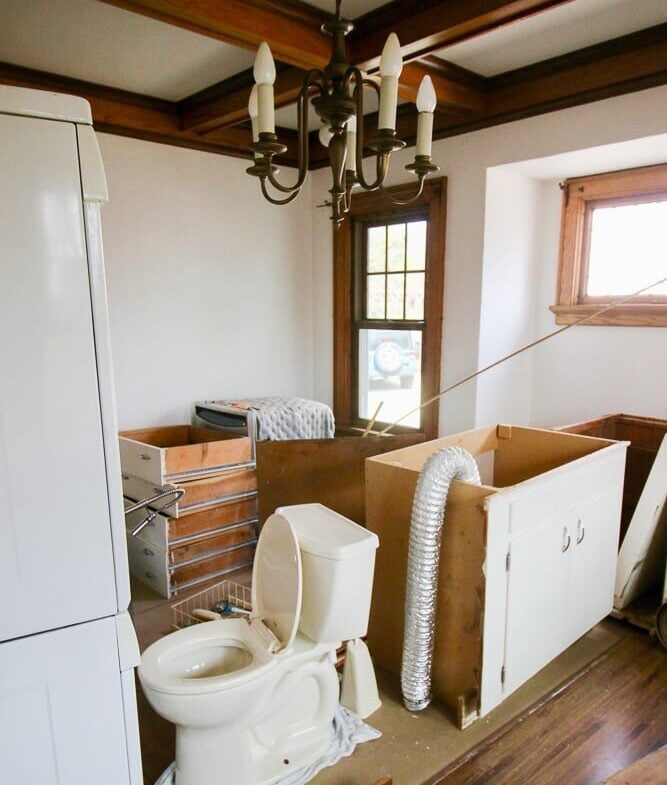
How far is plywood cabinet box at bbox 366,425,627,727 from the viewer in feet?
6.36

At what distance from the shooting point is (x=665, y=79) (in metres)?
2.43

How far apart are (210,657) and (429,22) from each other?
2.42 m

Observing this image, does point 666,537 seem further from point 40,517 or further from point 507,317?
point 40,517

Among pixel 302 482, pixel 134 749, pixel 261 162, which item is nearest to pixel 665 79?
pixel 261 162

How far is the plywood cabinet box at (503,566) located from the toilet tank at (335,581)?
0.34m

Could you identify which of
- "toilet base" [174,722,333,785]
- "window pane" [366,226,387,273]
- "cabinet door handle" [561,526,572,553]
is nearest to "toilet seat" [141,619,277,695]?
"toilet base" [174,722,333,785]

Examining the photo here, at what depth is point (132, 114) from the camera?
123 inches

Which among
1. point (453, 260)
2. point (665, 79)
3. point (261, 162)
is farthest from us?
point (453, 260)

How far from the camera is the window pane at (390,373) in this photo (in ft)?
12.1

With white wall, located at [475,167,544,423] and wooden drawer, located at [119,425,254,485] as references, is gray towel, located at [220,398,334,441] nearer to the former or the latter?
wooden drawer, located at [119,425,254,485]

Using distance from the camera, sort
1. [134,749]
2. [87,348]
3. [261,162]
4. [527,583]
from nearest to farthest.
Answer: [87,348], [134,749], [261,162], [527,583]

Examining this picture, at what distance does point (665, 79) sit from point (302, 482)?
2.45 m

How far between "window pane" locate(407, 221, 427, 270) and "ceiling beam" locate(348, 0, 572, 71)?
1231 mm

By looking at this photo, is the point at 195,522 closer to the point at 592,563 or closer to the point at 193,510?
the point at 193,510
